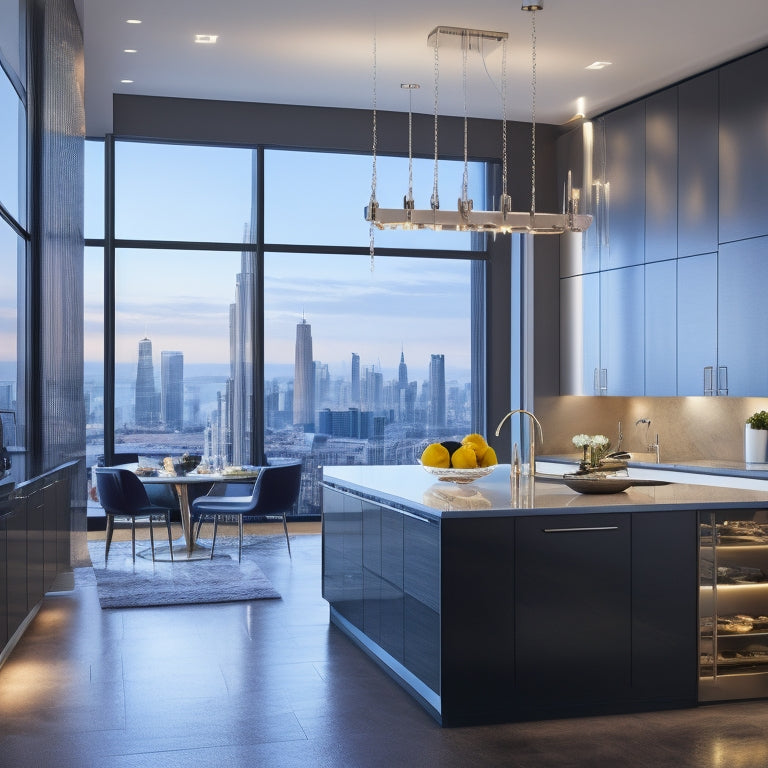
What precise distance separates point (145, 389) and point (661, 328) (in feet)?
13.4

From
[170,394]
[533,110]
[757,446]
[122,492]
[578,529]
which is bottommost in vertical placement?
[122,492]

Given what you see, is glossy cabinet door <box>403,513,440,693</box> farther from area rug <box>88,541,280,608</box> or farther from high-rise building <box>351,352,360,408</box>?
high-rise building <box>351,352,360,408</box>

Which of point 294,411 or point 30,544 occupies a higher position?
point 294,411

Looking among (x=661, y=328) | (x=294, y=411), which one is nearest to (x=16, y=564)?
(x=294, y=411)

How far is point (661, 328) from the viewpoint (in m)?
7.47

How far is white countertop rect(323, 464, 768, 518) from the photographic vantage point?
3822 millimetres

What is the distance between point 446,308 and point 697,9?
3.68 metres

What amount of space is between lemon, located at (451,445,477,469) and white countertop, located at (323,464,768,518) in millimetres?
94

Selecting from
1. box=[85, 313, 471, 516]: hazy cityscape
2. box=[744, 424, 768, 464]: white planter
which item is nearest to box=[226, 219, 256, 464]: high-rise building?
box=[85, 313, 471, 516]: hazy cityscape

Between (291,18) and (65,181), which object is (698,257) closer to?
(291,18)

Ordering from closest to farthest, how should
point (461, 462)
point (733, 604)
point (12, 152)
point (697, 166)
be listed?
1. point (733, 604)
2. point (461, 462)
3. point (12, 152)
4. point (697, 166)

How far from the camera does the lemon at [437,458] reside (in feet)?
15.0

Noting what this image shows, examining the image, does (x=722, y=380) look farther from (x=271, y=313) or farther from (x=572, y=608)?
(x=271, y=313)

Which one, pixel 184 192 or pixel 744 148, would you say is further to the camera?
pixel 184 192
